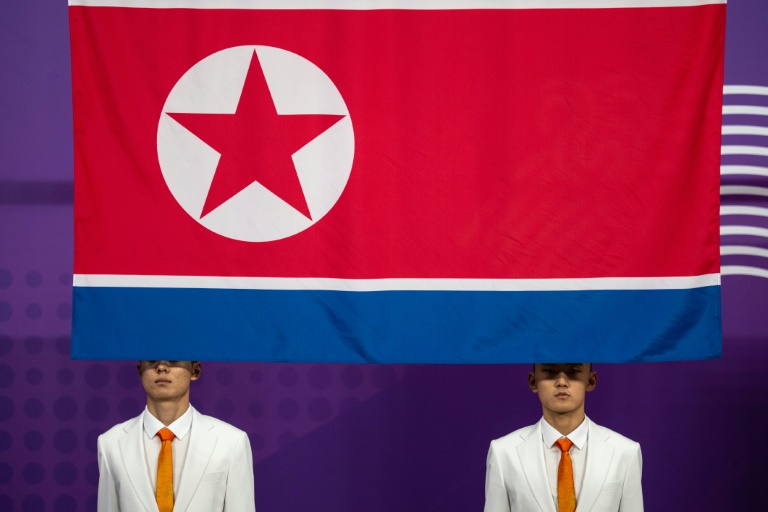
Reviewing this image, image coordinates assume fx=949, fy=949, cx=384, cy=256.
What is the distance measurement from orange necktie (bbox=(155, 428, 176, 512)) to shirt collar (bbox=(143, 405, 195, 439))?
0.02 m

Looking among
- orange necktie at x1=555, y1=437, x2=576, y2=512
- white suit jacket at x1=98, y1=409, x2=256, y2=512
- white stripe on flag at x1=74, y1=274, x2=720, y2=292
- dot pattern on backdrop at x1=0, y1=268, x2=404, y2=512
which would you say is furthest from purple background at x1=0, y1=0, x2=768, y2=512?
white stripe on flag at x1=74, y1=274, x2=720, y2=292

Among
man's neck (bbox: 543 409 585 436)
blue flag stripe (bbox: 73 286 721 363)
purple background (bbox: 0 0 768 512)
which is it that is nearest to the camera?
→ blue flag stripe (bbox: 73 286 721 363)

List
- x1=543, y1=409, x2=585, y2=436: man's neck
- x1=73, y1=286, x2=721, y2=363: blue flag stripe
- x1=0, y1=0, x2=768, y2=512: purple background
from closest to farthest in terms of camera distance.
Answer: x1=73, y1=286, x2=721, y2=363: blue flag stripe → x1=543, y1=409, x2=585, y2=436: man's neck → x1=0, y1=0, x2=768, y2=512: purple background

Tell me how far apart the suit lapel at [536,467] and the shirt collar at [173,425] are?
1.05 meters

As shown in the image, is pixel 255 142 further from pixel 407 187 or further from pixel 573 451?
pixel 573 451

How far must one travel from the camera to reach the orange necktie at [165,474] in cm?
291

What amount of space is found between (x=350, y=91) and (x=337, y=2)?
0.28 metres

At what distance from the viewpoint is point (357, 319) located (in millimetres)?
2885

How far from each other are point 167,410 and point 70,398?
1145 mm

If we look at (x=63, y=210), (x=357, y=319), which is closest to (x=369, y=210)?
(x=357, y=319)

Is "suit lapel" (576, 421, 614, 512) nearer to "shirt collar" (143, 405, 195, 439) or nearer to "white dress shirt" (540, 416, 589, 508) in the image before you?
"white dress shirt" (540, 416, 589, 508)

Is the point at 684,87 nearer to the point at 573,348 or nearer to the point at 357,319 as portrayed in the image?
the point at 573,348

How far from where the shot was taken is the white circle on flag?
2.89m

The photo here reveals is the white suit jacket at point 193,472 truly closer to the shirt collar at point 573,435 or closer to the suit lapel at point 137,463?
the suit lapel at point 137,463
